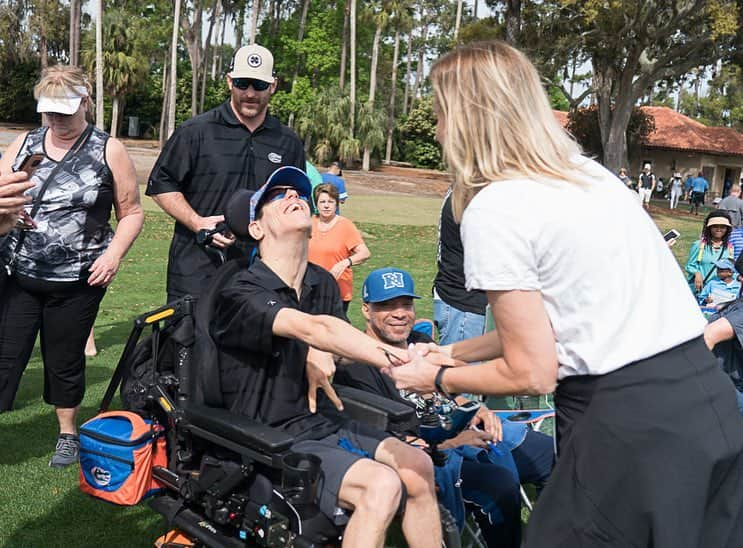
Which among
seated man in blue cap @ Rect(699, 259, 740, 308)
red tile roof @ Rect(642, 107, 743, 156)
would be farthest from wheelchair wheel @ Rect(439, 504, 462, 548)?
red tile roof @ Rect(642, 107, 743, 156)

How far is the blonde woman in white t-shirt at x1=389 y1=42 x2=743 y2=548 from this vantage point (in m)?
2.13

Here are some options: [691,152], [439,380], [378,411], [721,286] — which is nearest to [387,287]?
[378,411]

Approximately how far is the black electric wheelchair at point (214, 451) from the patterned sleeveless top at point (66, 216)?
114 centimetres

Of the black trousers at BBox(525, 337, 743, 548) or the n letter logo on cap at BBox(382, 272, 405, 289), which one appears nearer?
the black trousers at BBox(525, 337, 743, 548)

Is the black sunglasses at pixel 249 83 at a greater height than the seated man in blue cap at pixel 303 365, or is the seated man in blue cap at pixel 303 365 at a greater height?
the black sunglasses at pixel 249 83

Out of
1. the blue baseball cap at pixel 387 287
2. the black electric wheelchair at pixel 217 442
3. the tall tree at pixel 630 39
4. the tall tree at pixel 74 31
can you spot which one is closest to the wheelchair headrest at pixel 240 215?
the black electric wheelchair at pixel 217 442

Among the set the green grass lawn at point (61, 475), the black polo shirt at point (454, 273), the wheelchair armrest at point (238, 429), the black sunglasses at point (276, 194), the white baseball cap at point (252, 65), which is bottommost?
the green grass lawn at point (61, 475)

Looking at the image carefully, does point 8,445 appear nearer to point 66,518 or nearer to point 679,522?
point 66,518

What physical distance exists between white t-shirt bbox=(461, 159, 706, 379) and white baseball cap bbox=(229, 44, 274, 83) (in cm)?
283

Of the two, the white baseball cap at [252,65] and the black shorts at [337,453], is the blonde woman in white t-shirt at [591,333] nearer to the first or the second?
the black shorts at [337,453]

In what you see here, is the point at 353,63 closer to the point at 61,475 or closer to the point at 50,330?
the point at 50,330

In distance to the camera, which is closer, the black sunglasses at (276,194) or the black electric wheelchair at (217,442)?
the black electric wheelchair at (217,442)

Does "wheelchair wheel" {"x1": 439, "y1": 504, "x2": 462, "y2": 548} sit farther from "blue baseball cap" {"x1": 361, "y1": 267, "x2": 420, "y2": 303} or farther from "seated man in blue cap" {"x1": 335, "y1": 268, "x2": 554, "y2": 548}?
"blue baseball cap" {"x1": 361, "y1": 267, "x2": 420, "y2": 303}

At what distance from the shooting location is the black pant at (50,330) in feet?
15.6
